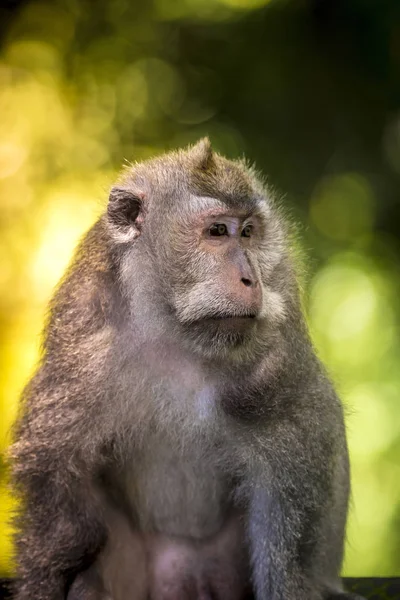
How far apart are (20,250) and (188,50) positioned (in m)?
2.70

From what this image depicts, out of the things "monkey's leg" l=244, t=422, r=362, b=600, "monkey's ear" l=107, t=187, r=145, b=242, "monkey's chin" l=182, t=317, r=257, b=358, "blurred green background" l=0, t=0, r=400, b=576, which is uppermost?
"blurred green background" l=0, t=0, r=400, b=576

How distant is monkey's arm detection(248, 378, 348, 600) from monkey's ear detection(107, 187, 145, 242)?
3.87 feet

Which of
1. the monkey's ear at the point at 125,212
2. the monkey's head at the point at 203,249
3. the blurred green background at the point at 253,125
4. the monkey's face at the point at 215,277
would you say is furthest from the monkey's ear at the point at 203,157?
the blurred green background at the point at 253,125

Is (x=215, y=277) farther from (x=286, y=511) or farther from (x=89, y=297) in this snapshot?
(x=286, y=511)

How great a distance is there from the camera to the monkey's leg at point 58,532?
4445 mm

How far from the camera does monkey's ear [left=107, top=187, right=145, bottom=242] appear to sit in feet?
14.9

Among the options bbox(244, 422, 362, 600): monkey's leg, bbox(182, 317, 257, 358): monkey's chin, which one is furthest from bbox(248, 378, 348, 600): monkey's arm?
bbox(182, 317, 257, 358): monkey's chin

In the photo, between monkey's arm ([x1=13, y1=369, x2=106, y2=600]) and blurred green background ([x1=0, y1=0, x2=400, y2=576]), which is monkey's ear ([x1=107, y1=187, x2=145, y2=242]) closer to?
monkey's arm ([x1=13, y1=369, x2=106, y2=600])

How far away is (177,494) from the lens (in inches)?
187

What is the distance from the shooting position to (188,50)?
31.2 ft

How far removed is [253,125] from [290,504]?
547 centimetres

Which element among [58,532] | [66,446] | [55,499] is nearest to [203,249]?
[66,446]

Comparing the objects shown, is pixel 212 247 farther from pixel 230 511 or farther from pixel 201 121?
pixel 201 121

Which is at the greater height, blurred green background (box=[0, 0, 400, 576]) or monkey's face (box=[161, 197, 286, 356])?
blurred green background (box=[0, 0, 400, 576])
